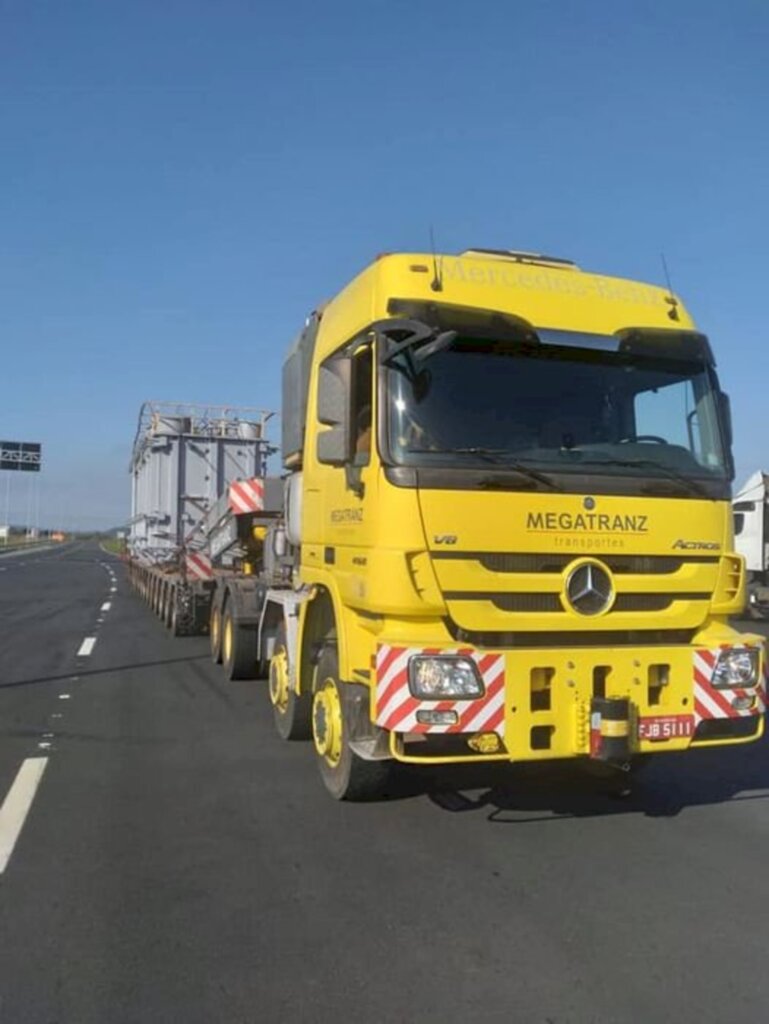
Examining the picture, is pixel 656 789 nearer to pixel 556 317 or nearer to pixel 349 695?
pixel 349 695

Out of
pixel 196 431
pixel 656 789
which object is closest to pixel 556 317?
pixel 656 789

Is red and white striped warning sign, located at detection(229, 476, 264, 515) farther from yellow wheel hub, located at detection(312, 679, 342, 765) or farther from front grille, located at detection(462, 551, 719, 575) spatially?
front grille, located at detection(462, 551, 719, 575)

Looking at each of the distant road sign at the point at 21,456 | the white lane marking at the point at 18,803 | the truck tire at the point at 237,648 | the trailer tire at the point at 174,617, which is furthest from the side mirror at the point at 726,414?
A: the distant road sign at the point at 21,456

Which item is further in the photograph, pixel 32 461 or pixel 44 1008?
pixel 32 461

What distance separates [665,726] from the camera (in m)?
5.48

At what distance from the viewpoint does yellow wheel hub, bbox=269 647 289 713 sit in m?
7.72

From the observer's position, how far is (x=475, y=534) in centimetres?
527

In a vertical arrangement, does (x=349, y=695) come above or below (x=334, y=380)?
below

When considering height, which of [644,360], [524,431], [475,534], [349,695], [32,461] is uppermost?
[32,461]

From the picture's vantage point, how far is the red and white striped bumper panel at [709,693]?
5598mm

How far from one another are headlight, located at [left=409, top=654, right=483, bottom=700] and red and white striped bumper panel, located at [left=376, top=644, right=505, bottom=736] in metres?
0.03

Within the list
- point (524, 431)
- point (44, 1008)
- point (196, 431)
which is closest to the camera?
point (44, 1008)

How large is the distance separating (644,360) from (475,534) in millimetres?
1714

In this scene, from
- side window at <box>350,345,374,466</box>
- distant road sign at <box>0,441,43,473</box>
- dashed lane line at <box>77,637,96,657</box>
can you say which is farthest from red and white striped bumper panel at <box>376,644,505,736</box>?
distant road sign at <box>0,441,43,473</box>
